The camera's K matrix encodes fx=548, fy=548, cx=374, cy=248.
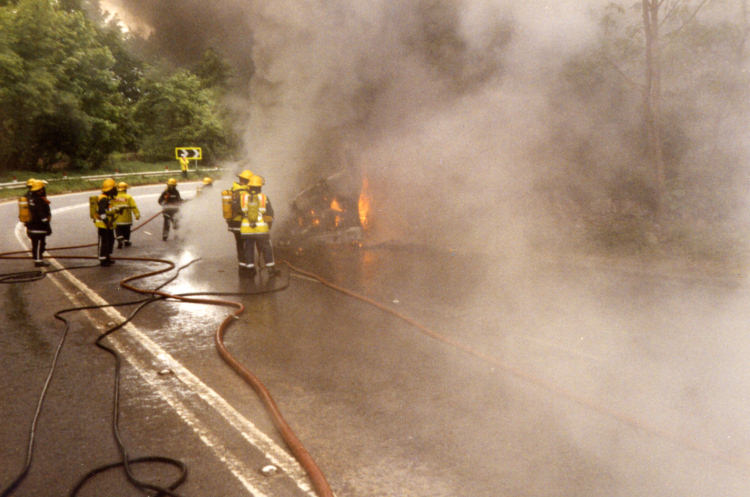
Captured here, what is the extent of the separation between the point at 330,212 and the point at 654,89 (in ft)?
24.2

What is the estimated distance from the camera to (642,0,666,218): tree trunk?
1052cm

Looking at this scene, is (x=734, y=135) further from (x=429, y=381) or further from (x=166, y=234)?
(x=166, y=234)

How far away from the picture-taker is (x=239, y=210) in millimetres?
8977

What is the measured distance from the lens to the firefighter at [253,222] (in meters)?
8.52

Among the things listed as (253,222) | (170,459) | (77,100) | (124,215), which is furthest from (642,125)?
(77,100)

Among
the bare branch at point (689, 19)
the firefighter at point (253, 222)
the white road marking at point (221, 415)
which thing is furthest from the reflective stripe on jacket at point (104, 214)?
the bare branch at point (689, 19)

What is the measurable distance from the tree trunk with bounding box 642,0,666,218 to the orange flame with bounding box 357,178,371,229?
6279 mm

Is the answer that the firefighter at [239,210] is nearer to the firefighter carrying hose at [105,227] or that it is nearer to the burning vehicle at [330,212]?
the firefighter carrying hose at [105,227]

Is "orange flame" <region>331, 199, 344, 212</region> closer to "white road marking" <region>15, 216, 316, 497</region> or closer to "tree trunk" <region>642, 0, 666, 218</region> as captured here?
"tree trunk" <region>642, 0, 666, 218</region>

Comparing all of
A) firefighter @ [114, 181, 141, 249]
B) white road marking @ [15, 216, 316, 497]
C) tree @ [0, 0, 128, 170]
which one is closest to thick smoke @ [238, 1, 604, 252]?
firefighter @ [114, 181, 141, 249]

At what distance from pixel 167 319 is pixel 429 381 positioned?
11.2ft

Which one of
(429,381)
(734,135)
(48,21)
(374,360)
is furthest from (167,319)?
(48,21)

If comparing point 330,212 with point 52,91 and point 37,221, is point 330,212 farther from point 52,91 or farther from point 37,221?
point 52,91

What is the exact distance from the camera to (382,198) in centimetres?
1347
